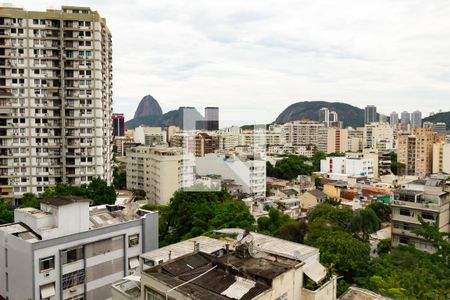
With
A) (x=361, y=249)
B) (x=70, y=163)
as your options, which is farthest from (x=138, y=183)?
(x=361, y=249)

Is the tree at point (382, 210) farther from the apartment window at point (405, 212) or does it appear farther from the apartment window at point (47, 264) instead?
the apartment window at point (47, 264)

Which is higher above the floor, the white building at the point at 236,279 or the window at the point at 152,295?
the white building at the point at 236,279

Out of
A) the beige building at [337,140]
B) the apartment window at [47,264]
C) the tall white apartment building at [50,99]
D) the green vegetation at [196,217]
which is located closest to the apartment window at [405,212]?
the green vegetation at [196,217]

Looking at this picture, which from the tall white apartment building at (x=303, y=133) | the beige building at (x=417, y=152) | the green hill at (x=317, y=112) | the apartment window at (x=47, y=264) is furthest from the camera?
the green hill at (x=317, y=112)

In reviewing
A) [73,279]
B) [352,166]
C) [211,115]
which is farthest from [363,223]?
[352,166]

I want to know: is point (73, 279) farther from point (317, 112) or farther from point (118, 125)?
point (317, 112)

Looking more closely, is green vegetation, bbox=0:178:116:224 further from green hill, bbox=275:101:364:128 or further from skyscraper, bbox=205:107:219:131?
green hill, bbox=275:101:364:128
